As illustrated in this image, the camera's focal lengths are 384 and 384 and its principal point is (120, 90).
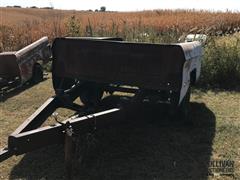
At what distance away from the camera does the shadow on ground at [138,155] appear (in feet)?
13.8

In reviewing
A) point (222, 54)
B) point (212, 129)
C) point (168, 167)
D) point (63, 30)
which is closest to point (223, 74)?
point (222, 54)

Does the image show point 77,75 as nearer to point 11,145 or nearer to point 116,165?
point 116,165

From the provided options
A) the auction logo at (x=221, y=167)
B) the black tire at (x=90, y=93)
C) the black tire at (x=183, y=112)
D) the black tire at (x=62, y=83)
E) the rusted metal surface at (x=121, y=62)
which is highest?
the rusted metal surface at (x=121, y=62)

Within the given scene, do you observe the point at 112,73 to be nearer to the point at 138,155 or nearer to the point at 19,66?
the point at 138,155

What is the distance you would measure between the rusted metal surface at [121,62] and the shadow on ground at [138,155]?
0.44 meters

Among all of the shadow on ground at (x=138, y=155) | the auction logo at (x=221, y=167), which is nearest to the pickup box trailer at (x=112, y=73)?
A: the shadow on ground at (x=138, y=155)

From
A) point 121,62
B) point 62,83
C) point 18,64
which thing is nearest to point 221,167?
point 121,62

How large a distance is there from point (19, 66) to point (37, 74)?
899mm

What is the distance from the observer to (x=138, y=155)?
15.3 feet

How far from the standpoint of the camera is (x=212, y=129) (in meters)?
5.56

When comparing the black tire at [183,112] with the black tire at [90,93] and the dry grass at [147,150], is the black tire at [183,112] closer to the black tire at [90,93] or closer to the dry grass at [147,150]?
the dry grass at [147,150]

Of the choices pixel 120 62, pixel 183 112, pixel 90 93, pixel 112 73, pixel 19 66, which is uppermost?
pixel 120 62

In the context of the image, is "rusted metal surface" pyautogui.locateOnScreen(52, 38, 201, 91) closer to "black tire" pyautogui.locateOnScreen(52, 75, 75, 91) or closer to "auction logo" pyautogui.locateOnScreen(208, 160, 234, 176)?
"black tire" pyautogui.locateOnScreen(52, 75, 75, 91)

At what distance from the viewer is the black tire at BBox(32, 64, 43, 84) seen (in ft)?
28.5
